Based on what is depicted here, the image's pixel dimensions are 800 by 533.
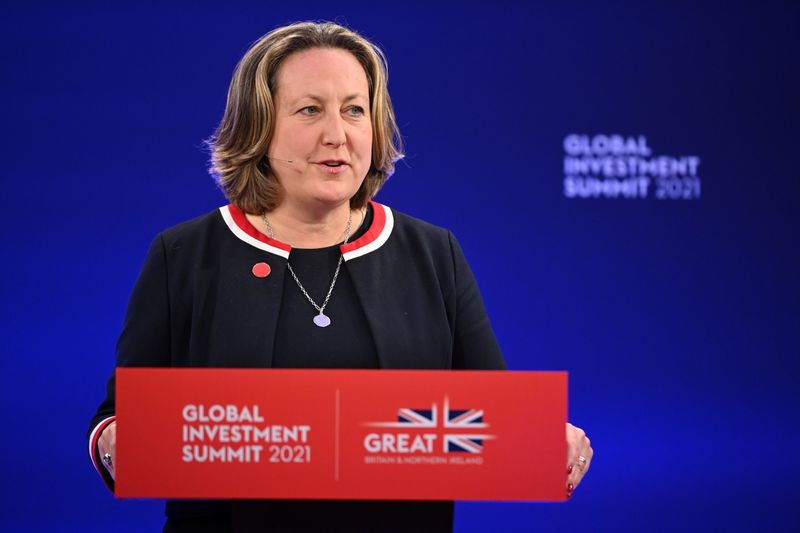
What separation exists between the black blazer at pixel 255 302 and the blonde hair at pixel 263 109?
6 cm

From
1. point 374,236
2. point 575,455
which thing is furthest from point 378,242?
point 575,455

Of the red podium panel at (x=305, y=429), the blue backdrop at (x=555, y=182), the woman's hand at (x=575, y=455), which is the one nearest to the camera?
the red podium panel at (x=305, y=429)

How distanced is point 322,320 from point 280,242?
0.55 feet

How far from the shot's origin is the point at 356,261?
1.61m

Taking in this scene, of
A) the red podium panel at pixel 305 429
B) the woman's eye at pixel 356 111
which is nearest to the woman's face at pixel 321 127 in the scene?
the woman's eye at pixel 356 111

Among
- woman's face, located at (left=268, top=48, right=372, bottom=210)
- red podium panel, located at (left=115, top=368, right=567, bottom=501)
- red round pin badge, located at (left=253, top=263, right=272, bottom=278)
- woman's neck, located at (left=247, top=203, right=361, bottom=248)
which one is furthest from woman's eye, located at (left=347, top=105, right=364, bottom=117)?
red podium panel, located at (left=115, top=368, right=567, bottom=501)

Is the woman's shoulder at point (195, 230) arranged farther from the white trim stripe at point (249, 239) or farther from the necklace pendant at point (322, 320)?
the necklace pendant at point (322, 320)

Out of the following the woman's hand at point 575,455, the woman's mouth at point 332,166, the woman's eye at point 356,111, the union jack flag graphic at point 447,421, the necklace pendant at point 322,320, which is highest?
the woman's eye at point 356,111

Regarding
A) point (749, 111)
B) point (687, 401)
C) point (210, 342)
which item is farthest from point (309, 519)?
point (749, 111)

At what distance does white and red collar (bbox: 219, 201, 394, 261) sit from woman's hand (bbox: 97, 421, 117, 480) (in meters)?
0.39

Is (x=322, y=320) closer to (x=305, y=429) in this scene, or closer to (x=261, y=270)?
(x=261, y=270)

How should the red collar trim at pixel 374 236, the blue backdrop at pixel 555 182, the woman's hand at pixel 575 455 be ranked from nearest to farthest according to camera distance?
the woman's hand at pixel 575 455, the red collar trim at pixel 374 236, the blue backdrop at pixel 555 182

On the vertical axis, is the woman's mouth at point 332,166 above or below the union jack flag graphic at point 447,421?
above

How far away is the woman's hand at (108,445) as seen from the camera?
137 cm
